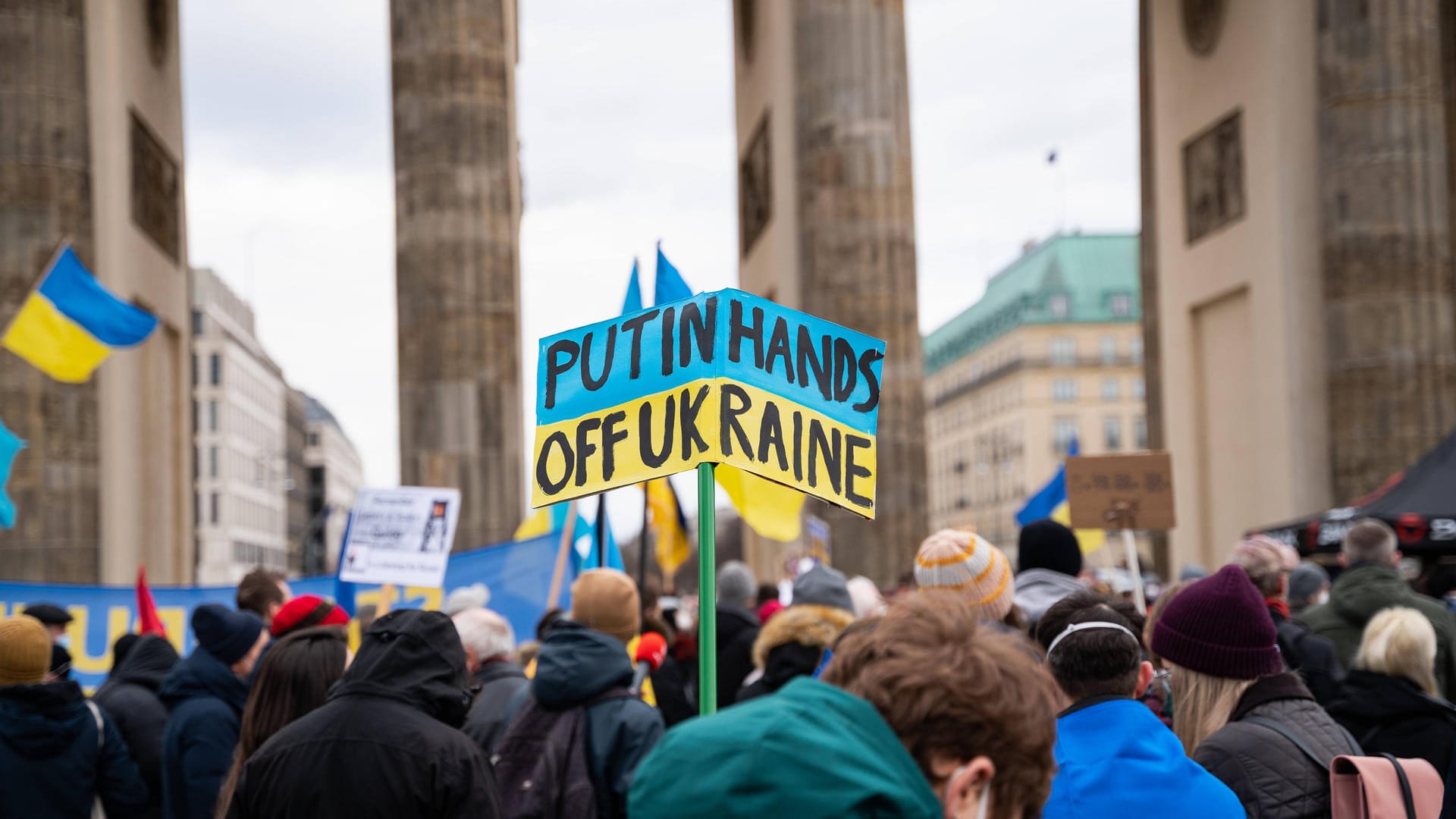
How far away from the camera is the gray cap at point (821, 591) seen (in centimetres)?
743

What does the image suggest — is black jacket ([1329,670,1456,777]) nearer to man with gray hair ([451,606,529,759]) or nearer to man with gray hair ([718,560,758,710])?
man with gray hair ([451,606,529,759])

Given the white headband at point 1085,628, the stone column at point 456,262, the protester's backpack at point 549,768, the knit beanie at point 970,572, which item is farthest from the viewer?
the stone column at point 456,262

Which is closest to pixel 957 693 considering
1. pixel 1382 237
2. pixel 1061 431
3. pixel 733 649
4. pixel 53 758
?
pixel 53 758

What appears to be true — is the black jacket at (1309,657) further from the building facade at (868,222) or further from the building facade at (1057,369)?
the building facade at (1057,369)

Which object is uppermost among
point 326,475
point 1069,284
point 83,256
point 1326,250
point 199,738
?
point 1069,284

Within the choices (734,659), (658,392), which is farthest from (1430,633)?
(734,659)

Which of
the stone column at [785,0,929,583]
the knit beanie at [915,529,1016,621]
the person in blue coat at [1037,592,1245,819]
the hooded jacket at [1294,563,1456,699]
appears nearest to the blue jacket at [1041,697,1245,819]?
the person in blue coat at [1037,592,1245,819]

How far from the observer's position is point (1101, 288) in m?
91.1

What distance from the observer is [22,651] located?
5988 mm

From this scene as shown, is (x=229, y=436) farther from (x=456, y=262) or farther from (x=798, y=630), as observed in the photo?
(x=798, y=630)

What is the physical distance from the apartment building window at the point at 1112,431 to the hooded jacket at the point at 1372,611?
3342 inches

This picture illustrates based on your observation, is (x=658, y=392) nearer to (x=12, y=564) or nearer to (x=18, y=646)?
(x=18, y=646)

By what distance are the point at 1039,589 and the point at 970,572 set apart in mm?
1263

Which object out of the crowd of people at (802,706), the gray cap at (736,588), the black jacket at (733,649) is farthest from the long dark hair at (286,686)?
the gray cap at (736,588)
